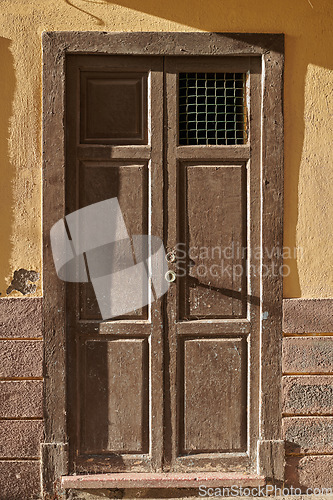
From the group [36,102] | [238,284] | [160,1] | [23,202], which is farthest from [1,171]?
[238,284]

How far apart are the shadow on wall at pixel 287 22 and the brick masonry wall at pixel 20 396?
208cm

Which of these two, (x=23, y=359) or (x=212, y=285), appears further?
(x=212, y=285)

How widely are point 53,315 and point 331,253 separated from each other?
199 cm

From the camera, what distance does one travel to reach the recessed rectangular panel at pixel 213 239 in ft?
11.1

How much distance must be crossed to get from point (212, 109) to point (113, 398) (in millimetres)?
2164

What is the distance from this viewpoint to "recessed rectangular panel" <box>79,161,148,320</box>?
337cm

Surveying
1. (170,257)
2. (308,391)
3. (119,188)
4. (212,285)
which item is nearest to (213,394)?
(308,391)

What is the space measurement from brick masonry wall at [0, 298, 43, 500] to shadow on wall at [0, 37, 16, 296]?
26 centimetres

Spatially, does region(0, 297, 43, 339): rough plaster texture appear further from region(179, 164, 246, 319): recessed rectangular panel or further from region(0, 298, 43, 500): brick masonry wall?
region(179, 164, 246, 319): recessed rectangular panel

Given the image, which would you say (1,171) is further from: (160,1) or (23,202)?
(160,1)

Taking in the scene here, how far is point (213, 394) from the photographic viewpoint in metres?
3.43

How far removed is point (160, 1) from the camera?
329 cm

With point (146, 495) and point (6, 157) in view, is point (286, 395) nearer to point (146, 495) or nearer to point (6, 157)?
point (146, 495)

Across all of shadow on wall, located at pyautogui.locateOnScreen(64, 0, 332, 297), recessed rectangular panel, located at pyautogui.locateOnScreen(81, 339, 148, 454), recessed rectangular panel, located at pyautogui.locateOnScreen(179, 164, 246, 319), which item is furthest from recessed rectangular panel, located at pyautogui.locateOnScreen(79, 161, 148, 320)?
shadow on wall, located at pyautogui.locateOnScreen(64, 0, 332, 297)
